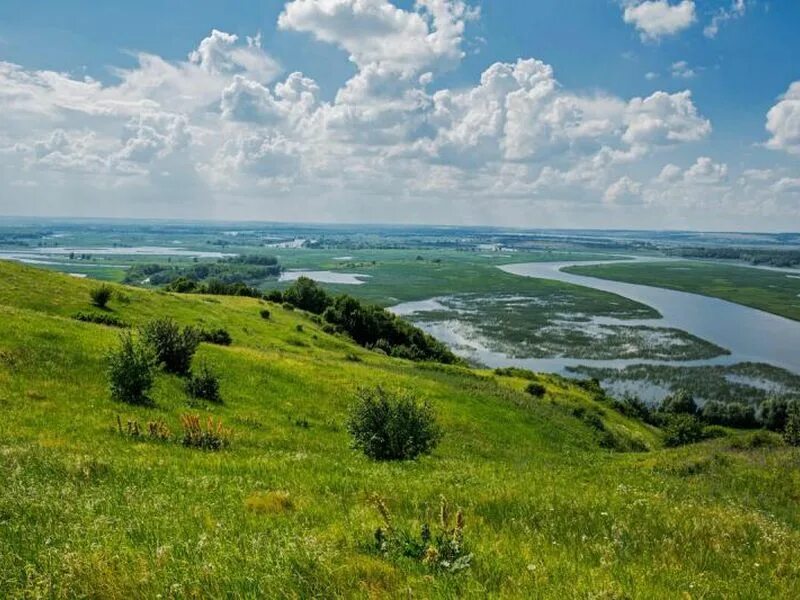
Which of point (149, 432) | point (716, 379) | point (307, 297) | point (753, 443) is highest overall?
point (149, 432)

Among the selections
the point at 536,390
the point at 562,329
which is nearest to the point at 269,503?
the point at 536,390

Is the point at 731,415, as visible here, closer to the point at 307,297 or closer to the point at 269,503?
the point at 307,297

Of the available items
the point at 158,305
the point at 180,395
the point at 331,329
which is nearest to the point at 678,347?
the point at 331,329

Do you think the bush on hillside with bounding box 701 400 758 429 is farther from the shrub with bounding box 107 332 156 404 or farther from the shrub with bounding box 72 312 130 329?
the shrub with bounding box 107 332 156 404

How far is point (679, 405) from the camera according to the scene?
8462 cm

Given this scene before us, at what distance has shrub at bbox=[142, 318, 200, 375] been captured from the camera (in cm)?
3152

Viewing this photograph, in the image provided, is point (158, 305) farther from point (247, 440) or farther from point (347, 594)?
point (347, 594)

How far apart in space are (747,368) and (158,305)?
9949 centimetres

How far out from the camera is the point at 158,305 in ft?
197

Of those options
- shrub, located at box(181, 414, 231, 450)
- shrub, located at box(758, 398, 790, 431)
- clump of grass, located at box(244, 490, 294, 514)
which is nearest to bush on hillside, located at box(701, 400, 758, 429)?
shrub, located at box(758, 398, 790, 431)

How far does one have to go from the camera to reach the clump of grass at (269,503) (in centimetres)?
828

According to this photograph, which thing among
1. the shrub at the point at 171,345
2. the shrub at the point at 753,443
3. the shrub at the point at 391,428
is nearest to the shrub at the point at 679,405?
the shrub at the point at 753,443

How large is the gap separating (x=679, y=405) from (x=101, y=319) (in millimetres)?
76562

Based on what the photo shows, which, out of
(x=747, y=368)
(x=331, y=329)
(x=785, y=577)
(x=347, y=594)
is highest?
(x=347, y=594)
